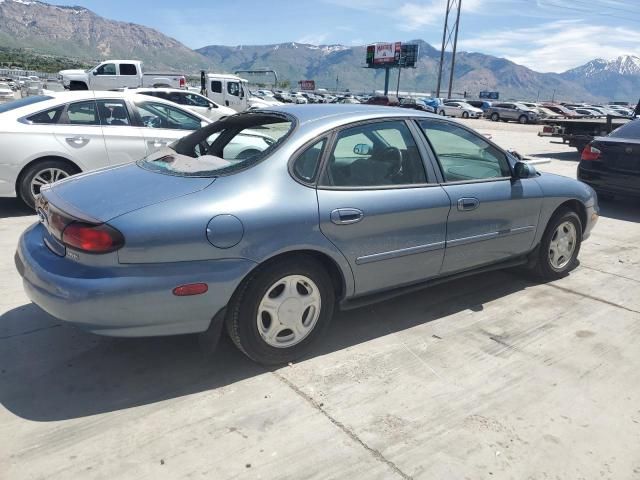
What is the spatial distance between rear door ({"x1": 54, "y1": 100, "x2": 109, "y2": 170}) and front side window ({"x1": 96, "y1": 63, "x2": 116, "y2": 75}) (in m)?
21.6

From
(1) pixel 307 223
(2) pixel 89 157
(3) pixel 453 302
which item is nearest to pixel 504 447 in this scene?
(1) pixel 307 223

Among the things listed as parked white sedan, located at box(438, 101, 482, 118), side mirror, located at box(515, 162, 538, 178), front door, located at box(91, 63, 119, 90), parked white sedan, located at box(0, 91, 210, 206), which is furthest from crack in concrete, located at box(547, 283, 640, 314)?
parked white sedan, located at box(438, 101, 482, 118)

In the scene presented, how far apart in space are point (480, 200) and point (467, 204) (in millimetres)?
156

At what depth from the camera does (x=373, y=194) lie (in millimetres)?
3352

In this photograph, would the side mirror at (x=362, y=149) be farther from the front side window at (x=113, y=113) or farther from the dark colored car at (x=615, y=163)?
the dark colored car at (x=615, y=163)

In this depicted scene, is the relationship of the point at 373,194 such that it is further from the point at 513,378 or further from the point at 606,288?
the point at 606,288

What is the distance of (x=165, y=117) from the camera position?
281 inches

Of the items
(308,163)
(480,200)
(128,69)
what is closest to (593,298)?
(480,200)

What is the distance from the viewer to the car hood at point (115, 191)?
108 inches

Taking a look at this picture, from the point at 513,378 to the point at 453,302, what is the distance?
1158mm

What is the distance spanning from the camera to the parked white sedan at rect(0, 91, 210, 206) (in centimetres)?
610

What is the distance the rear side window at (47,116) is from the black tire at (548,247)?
5560mm

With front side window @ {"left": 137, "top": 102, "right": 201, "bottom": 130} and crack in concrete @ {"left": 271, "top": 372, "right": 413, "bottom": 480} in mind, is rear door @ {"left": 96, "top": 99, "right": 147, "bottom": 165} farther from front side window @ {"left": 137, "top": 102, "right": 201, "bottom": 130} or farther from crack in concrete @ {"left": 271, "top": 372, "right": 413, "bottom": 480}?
crack in concrete @ {"left": 271, "top": 372, "right": 413, "bottom": 480}

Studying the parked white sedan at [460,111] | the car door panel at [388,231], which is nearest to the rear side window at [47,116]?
the car door panel at [388,231]
